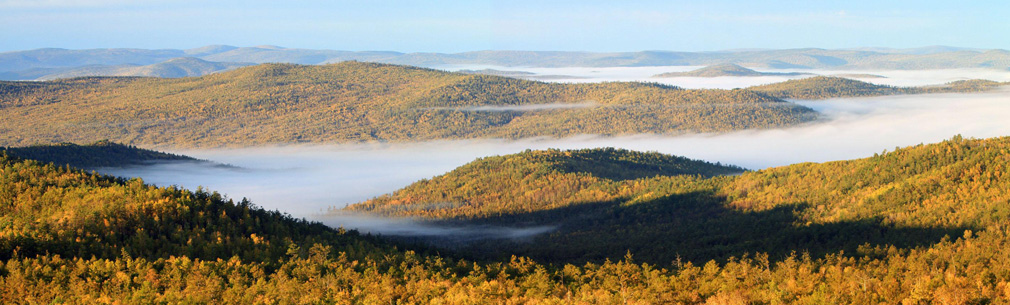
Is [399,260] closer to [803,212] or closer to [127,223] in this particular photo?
[127,223]

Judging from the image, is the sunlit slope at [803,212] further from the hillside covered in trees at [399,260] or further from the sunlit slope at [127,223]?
the sunlit slope at [127,223]

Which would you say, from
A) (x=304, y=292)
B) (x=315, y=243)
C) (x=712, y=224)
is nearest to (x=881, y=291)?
(x=304, y=292)

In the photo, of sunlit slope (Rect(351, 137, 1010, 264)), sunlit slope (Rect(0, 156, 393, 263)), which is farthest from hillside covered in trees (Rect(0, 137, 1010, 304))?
sunlit slope (Rect(351, 137, 1010, 264))

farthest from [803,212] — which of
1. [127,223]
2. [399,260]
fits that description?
[127,223]

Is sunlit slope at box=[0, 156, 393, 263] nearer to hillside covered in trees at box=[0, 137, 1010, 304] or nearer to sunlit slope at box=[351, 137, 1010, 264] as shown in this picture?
hillside covered in trees at box=[0, 137, 1010, 304]

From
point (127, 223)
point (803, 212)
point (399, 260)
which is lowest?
point (803, 212)

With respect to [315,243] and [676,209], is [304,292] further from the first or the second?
[676,209]

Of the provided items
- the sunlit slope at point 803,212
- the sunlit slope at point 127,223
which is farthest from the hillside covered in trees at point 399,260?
the sunlit slope at point 803,212
